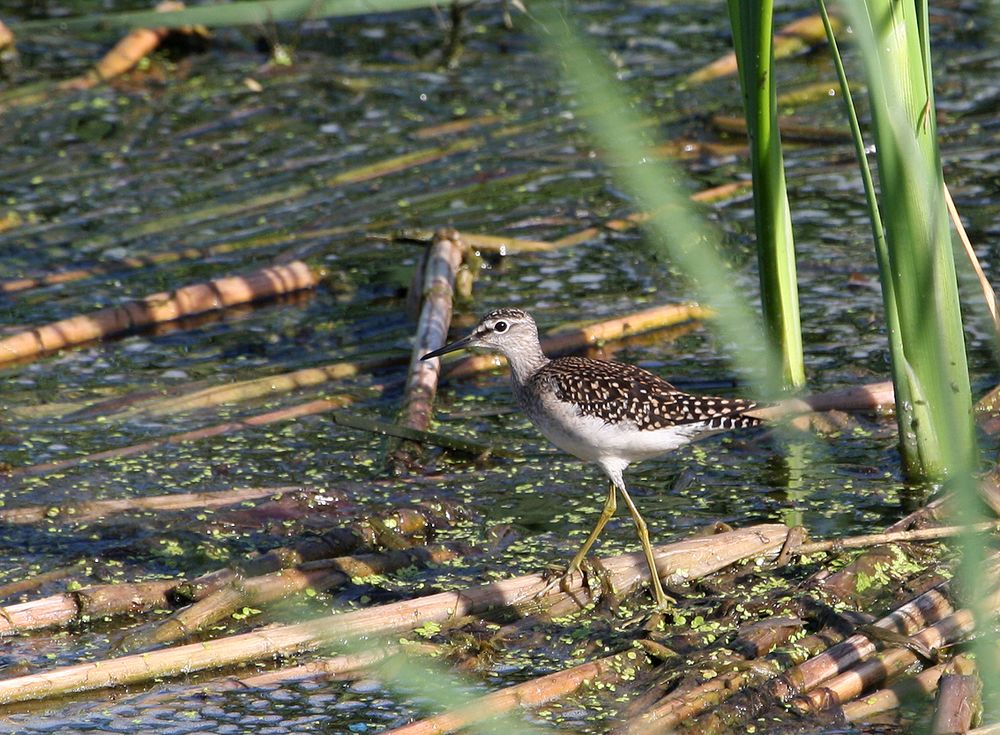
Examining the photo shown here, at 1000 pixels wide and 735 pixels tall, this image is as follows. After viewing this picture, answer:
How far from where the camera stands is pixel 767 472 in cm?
616

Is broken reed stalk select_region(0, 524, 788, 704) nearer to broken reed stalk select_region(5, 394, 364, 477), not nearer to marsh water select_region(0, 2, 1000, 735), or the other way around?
marsh water select_region(0, 2, 1000, 735)

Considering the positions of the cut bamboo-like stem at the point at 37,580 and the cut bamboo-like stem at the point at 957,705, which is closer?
the cut bamboo-like stem at the point at 957,705

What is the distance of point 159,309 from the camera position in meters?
7.91

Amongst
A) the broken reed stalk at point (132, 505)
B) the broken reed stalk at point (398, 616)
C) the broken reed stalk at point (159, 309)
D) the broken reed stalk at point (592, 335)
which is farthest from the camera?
the broken reed stalk at point (159, 309)

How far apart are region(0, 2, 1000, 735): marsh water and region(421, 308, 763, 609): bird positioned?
0.42 metres

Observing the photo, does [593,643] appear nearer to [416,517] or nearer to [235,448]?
[416,517]

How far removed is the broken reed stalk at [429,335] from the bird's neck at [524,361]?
2.27 feet

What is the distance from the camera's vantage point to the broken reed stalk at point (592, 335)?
7.25 metres

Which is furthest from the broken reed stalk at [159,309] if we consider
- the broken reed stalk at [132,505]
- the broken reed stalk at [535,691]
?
the broken reed stalk at [535,691]

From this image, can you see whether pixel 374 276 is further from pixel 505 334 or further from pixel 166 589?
pixel 166 589

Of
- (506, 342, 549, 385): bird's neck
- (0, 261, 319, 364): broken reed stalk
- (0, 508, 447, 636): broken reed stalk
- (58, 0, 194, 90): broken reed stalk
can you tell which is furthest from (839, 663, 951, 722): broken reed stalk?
(58, 0, 194, 90): broken reed stalk

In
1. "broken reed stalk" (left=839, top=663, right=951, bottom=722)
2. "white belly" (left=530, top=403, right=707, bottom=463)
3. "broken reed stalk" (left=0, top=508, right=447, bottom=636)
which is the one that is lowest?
"broken reed stalk" (left=839, top=663, right=951, bottom=722)

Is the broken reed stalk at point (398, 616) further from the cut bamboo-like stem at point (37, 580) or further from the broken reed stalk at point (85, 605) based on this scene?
the cut bamboo-like stem at point (37, 580)

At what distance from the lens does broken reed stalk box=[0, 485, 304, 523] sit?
5691 millimetres
